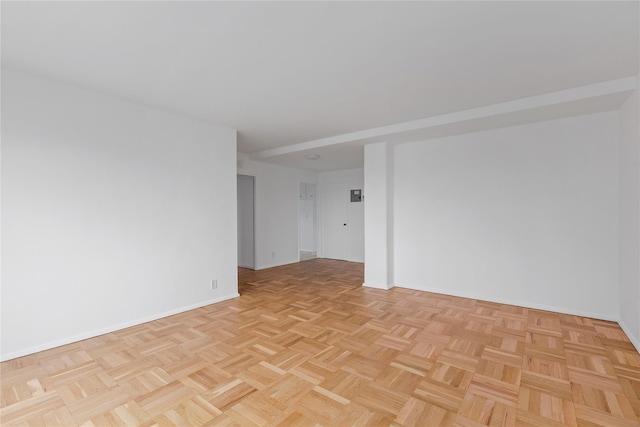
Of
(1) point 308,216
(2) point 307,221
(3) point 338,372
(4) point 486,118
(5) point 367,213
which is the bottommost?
(3) point 338,372

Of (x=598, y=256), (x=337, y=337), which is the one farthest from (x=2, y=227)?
(x=598, y=256)

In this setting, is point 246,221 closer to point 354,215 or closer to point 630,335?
point 354,215

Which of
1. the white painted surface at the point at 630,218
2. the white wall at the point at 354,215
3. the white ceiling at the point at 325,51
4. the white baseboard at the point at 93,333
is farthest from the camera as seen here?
the white wall at the point at 354,215

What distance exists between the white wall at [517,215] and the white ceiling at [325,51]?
541 mm

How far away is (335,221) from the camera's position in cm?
767

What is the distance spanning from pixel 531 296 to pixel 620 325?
82 cm

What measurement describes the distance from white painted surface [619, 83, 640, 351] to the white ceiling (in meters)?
Answer: 0.32

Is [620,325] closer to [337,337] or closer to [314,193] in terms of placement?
[337,337]

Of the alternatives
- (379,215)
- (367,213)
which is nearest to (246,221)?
(367,213)

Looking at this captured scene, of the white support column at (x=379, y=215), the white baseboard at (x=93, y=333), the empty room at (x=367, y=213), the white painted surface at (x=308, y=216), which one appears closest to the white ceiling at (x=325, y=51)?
→ the empty room at (x=367, y=213)

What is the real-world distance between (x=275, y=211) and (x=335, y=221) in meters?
1.74

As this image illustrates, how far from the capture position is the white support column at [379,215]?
15.5ft

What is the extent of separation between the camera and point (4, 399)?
1.98 meters

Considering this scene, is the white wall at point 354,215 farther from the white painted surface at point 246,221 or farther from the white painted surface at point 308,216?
the white painted surface at point 246,221
